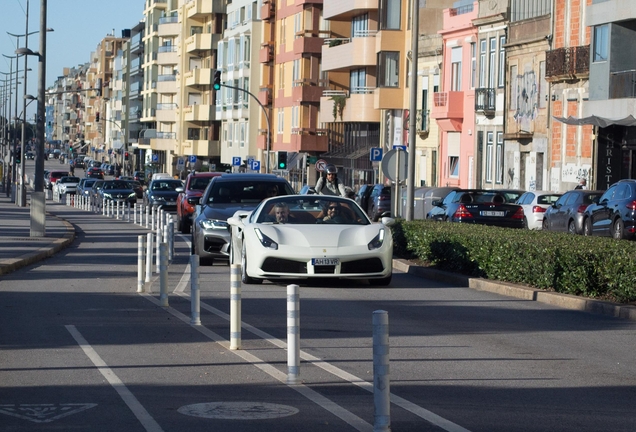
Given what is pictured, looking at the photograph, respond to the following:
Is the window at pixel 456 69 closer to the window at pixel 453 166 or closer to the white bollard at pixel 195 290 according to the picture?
the window at pixel 453 166

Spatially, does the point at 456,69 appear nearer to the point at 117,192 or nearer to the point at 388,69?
the point at 388,69

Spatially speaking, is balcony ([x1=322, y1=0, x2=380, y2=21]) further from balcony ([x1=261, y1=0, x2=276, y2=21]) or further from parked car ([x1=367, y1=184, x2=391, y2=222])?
parked car ([x1=367, y1=184, x2=391, y2=222])

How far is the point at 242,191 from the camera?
24344 millimetres

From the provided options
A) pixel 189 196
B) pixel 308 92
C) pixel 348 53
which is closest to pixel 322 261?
pixel 189 196

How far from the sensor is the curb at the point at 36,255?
70.4ft

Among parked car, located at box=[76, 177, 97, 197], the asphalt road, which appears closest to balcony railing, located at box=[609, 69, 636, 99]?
the asphalt road

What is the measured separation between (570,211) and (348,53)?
3779 cm

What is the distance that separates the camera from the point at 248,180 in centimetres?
2464

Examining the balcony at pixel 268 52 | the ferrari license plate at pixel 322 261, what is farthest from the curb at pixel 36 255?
the balcony at pixel 268 52

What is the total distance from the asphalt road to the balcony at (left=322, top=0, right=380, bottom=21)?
5163cm

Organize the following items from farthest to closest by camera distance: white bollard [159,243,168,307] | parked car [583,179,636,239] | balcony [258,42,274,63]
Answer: balcony [258,42,274,63] < parked car [583,179,636,239] < white bollard [159,243,168,307]

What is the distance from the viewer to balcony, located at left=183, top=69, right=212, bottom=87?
110750 millimetres

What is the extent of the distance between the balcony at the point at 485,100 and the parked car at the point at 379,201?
8264 mm

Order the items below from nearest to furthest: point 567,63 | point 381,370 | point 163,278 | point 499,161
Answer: point 381,370 → point 163,278 → point 567,63 → point 499,161
